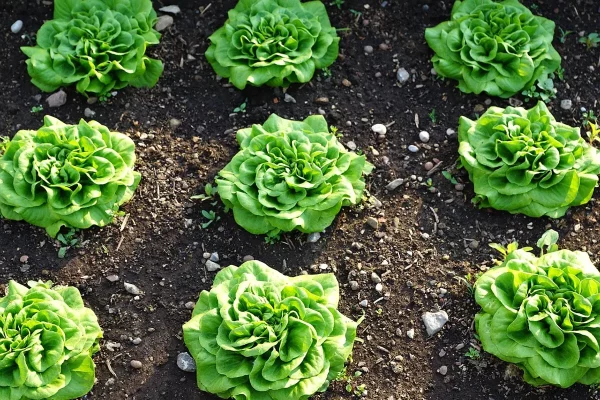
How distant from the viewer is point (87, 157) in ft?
17.1

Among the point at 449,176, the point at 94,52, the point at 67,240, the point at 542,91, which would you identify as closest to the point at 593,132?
Result: the point at 542,91

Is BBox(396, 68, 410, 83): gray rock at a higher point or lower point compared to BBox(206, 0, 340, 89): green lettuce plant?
lower

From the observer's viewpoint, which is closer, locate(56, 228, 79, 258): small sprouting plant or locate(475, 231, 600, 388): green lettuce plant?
locate(475, 231, 600, 388): green lettuce plant

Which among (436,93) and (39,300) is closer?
(39,300)

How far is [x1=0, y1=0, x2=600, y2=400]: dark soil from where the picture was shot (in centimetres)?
493

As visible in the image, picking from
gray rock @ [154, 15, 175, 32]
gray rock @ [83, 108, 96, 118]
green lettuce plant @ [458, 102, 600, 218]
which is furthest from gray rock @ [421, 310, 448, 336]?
gray rock @ [154, 15, 175, 32]

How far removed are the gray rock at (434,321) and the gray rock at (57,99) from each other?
3194 millimetres

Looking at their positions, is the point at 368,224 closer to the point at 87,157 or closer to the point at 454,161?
the point at 454,161

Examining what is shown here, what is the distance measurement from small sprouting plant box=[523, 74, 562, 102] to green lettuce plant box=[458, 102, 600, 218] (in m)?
0.42

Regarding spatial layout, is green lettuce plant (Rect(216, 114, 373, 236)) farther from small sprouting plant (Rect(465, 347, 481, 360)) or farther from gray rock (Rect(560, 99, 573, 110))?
gray rock (Rect(560, 99, 573, 110))

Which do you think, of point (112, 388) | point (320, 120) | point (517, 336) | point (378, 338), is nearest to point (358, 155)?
point (320, 120)

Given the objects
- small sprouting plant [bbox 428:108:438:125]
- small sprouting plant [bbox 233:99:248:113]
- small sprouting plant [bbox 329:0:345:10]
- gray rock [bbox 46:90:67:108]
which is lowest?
gray rock [bbox 46:90:67:108]

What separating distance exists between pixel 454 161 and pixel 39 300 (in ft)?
10.1

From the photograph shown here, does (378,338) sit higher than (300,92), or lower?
lower
